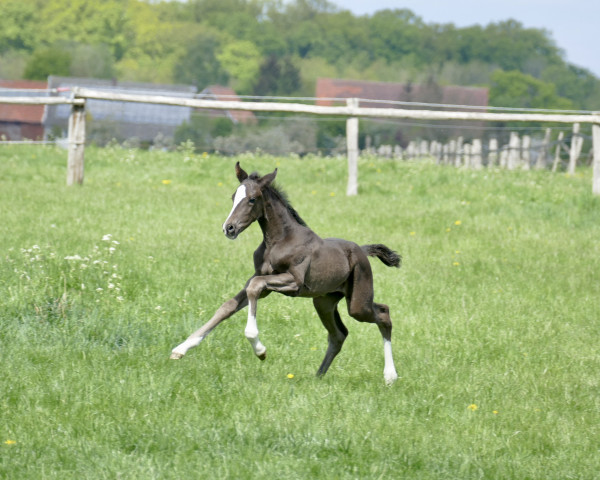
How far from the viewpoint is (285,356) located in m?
6.12

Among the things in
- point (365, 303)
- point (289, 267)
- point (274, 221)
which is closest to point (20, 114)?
point (365, 303)

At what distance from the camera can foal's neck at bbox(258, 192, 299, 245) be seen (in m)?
5.14

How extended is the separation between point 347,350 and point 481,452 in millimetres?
2144

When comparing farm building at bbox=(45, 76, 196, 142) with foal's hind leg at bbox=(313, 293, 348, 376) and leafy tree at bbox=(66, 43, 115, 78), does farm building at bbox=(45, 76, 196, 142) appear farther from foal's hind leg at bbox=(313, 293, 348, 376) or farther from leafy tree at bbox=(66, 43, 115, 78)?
foal's hind leg at bbox=(313, 293, 348, 376)

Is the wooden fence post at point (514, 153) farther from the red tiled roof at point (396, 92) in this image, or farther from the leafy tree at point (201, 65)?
the leafy tree at point (201, 65)

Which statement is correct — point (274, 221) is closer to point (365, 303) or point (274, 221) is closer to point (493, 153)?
point (365, 303)

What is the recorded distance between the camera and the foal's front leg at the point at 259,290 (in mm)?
4789

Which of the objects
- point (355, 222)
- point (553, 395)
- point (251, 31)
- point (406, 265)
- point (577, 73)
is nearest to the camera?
point (553, 395)

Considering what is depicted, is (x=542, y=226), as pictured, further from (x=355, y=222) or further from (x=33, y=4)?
(x=33, y=4)

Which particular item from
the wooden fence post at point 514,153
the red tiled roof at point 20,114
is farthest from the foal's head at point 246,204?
the red tiled roof at point 20,114

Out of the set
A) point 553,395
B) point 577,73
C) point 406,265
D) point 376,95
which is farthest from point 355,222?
point 577,73

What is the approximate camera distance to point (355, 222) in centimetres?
1155

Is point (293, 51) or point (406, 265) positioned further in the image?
point (293, 51)

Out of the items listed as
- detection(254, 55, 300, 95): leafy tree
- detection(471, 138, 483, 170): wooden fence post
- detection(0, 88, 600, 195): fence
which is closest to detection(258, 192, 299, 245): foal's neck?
detection(0, 88, 600, 195): fence
